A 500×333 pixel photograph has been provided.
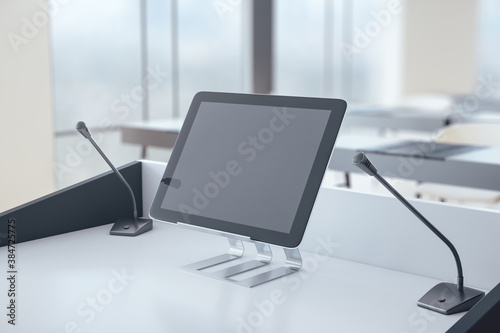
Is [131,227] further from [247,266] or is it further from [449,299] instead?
[449,299]

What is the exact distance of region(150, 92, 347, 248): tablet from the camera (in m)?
1.28

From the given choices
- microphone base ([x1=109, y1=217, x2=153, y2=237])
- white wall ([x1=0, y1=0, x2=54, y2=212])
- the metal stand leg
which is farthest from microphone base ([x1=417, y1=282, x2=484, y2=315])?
white wall ([x1=0, y1=0, x2=54, y2=212])

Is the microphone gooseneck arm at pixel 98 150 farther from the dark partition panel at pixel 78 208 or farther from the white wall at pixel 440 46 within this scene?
the white wall at pixel 440 46

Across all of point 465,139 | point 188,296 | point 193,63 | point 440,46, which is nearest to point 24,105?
point 193,63

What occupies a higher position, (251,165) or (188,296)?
(251,165)

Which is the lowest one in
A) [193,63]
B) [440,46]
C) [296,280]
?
[296,280]

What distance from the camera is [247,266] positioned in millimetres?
1369

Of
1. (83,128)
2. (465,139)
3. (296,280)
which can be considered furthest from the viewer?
(465,139)

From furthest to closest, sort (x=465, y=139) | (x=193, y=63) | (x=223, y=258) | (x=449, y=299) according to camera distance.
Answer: (x=193, y=63) < (x=465, y=139) < (x=223, y=258) < (x=449, y=299)

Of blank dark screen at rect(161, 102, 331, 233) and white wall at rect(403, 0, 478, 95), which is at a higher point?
white wall at rect(403, 0, 478, 95)

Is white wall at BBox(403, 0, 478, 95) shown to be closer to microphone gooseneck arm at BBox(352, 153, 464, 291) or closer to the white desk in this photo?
the white desk

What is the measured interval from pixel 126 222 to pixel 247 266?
0.43 metres

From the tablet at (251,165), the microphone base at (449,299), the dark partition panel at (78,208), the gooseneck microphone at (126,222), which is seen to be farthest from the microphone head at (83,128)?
the microphone base at (449,299)

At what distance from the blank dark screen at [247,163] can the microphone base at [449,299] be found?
0.93 ft
